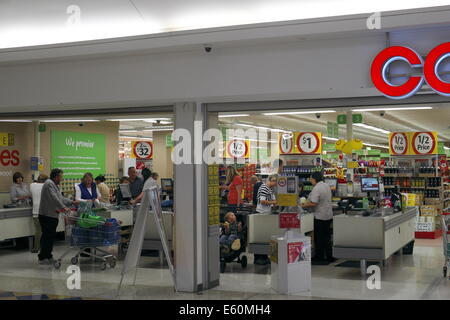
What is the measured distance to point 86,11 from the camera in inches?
264

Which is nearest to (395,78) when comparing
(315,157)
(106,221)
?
(106,221)

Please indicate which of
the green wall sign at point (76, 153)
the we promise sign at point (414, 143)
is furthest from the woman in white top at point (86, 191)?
the we promise sign at point (414, 143)

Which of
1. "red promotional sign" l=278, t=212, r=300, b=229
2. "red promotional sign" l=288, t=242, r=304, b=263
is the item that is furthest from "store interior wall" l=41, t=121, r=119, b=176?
"red promotional sign" l=288, t=242, r=304, b=263

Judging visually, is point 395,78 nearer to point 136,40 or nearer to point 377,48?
point 377,48

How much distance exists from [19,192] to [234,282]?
5.70 metres

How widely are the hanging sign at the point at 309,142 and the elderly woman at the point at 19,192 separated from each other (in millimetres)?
7773

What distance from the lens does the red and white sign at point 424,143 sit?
50.3 ft

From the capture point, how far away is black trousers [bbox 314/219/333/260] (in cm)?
938

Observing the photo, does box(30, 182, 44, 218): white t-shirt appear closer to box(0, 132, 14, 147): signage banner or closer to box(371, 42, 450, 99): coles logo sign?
box(0, 132, 14, 147): signage banner

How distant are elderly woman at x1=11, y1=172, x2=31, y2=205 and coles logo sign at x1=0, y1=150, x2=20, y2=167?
9.18 ft

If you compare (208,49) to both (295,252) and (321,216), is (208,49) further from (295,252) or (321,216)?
(321,216)

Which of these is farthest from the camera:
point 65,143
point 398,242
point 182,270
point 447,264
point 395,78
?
point 65,143

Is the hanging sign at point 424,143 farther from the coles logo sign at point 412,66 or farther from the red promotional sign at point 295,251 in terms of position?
the coles logo sign at point 412,66
